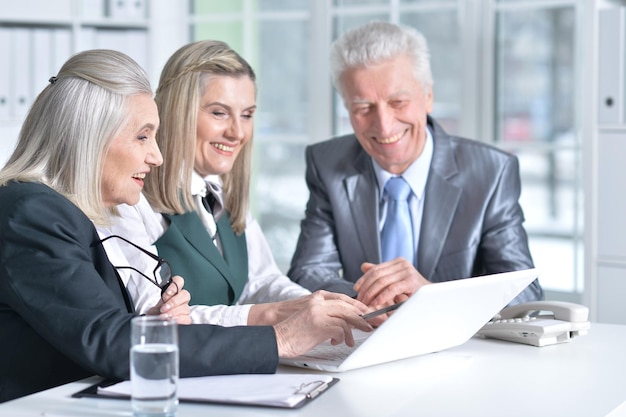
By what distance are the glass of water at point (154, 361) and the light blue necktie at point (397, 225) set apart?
4.99ft

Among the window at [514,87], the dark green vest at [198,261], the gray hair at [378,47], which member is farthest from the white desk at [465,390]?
the window at [514,87]

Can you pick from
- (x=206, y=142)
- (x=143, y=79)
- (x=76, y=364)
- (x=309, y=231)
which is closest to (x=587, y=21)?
(x=309, y=231)

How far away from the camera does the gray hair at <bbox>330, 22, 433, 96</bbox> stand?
2762 millimetres

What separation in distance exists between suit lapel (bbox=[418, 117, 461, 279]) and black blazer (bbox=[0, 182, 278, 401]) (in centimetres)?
111

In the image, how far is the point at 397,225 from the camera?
2.79m

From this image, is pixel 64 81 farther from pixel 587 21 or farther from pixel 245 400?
pixel 587 21

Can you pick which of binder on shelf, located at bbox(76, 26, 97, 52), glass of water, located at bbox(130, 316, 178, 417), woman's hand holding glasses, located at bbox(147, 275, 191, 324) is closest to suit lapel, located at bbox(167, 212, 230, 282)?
woman's hand holding glasses, located at bbox(147, 275, 191, 324)

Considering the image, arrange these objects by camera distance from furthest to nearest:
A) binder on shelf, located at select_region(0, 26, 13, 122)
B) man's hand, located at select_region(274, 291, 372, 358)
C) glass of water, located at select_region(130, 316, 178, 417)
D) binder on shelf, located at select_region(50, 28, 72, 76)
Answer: binder on shelf, located at select_region(50, 28, 72, 76) < binder on shelf, located at select_region(0, 26, 13, 122) < man's hand, located at select_region(274, 291, 372, 358) < glass of water, located at select_region(130, 316, 178, 417)

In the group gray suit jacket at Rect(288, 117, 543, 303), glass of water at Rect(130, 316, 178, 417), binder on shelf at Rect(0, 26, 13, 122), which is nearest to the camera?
glass of water at Rect(130, 316, 178, 417)

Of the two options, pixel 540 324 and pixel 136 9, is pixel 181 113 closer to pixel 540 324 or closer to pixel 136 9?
pixel 540 324

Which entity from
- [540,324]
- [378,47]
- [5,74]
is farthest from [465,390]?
[5,74]

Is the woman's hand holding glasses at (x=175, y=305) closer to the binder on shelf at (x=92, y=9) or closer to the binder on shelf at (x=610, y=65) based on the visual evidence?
the binder on shelf at (x=610, y=65)

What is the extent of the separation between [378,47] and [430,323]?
4.02 feet

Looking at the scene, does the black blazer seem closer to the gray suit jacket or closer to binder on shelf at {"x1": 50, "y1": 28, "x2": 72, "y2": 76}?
the gray suit jacket
